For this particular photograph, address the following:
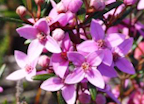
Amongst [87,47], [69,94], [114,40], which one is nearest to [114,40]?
[114,40]

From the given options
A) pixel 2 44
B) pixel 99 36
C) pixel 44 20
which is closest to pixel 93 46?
pixel 99 36

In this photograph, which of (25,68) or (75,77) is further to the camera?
(25,68)

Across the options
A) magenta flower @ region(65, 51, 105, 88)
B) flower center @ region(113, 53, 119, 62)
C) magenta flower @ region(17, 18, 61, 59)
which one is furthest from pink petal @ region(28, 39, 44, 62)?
flower center @ region(113, 53, 119, 62)

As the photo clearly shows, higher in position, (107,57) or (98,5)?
(98,5)

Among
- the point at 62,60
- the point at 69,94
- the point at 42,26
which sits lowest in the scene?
the point at 69,94

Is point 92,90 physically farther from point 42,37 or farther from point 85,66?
point 42,37

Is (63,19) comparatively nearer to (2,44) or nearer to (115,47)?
(115,47)
